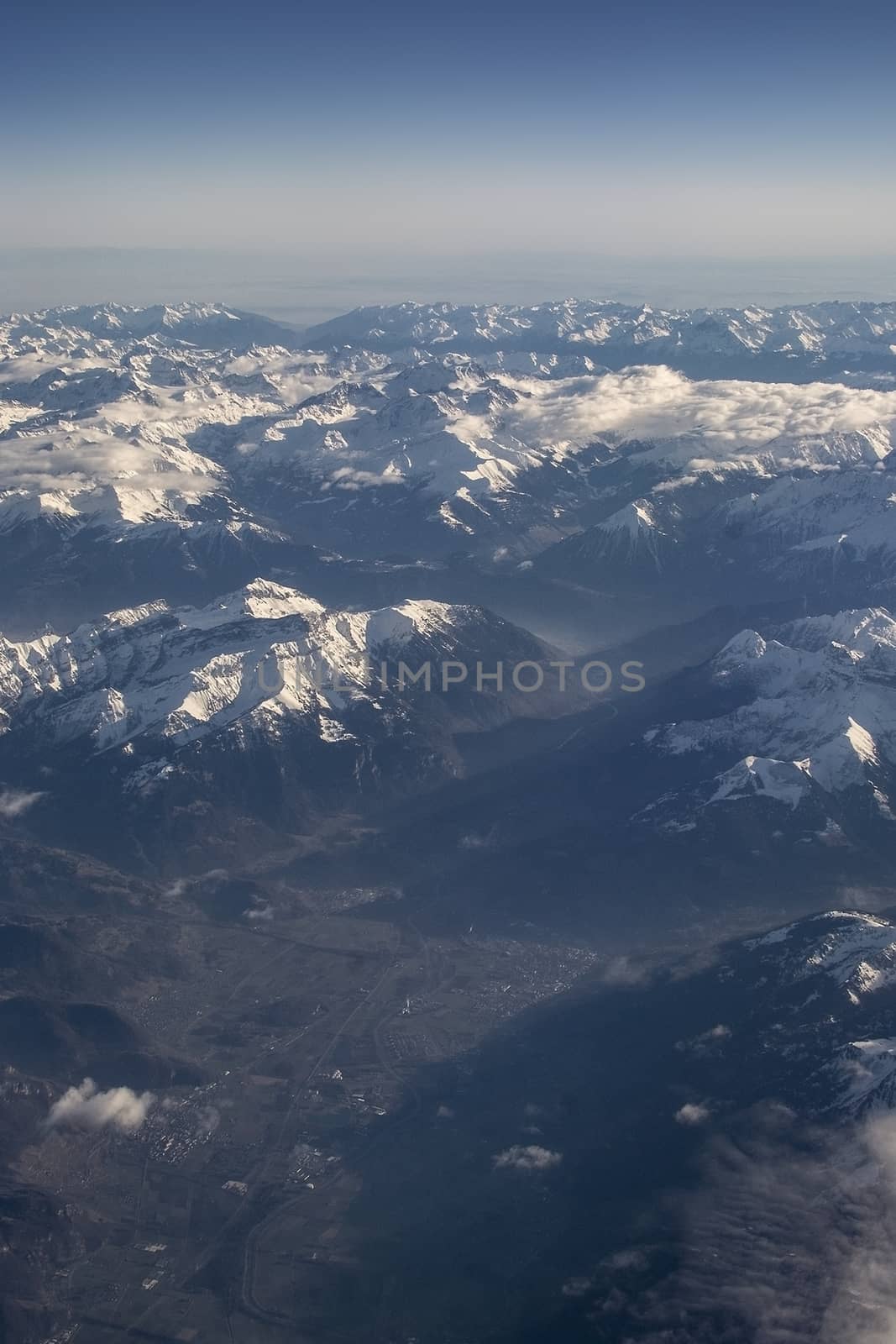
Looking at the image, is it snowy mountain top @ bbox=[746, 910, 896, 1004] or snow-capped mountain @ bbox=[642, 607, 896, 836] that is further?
snow-capped mountain @ bbox=[642, 607, 896, 836]

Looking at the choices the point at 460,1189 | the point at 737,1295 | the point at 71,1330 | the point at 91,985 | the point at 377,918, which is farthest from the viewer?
the point at 377,918

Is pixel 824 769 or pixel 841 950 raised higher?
pixel 824 769

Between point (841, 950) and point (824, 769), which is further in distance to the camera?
point (824, 769)

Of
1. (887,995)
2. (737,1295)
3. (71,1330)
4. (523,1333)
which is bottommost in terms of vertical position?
(71,1330)

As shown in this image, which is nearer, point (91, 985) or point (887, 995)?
point (887, 995)

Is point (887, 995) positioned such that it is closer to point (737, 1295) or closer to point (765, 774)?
point (737, 1295)

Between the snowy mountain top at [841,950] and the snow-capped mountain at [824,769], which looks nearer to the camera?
the snowy mountain top at [841,950]

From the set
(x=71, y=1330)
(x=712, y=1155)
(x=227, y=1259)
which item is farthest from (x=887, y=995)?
(x=71, y=1330)

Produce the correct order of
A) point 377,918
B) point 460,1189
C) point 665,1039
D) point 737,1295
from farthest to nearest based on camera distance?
1. point 377,918
2. point 665,1039
3. point 460,1189
4. point 737,1295

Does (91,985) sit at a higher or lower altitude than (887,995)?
lower
